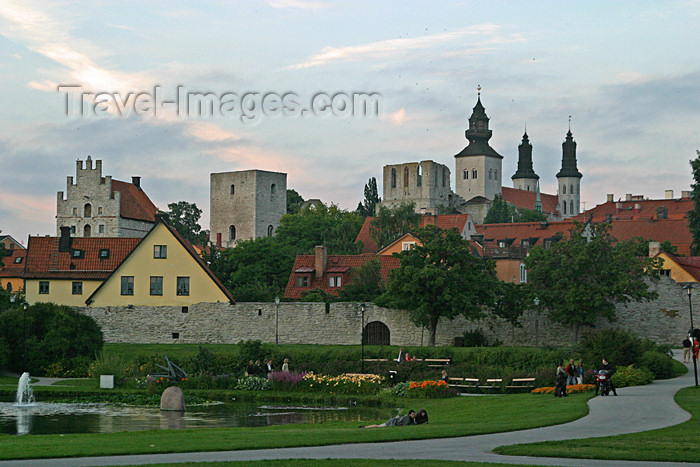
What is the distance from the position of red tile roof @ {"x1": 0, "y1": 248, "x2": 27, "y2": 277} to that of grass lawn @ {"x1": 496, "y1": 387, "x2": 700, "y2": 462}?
66.0 metres

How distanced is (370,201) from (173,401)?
10854 cm

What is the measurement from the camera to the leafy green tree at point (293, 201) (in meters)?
133

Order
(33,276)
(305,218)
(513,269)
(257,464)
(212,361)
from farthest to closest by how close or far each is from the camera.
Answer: (305,218)
(513,269)
(33,276)
(212,361)
(257,464)

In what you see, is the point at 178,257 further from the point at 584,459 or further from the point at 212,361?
the point at 584,459

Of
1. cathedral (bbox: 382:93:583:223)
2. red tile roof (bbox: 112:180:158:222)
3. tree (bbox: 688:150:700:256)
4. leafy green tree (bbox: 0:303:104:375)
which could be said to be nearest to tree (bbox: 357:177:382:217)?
cathedral (bbox: 382:93:583:223)

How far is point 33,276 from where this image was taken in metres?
57.9

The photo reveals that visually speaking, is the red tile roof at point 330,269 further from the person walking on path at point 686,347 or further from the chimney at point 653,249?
the person walking on path at point 686,347

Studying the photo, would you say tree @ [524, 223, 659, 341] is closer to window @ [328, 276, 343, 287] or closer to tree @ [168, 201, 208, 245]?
window @ [328, 276, 343, 287]

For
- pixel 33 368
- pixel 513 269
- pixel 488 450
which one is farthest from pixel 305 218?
pixel 488 450

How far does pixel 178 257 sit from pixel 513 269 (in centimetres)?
3220

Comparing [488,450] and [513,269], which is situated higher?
[513,269]

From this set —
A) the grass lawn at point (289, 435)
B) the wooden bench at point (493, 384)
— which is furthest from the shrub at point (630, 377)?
the grass lawn at point (289, 435)

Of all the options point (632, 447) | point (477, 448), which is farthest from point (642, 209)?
point (477, 448)

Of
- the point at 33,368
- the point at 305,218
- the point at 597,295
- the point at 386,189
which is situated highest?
the point at 386,189
